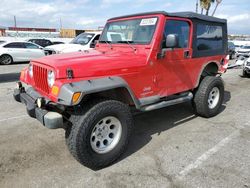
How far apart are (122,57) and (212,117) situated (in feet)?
9.10

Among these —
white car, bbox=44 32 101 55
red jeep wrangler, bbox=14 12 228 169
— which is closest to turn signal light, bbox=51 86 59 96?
red jeep wrangler, bbox=14 12 228 169

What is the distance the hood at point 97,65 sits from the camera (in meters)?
3.14

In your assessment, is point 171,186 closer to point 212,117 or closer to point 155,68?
point 155,68

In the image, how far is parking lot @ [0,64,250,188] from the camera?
10.1ft

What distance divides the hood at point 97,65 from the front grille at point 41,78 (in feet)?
0.35

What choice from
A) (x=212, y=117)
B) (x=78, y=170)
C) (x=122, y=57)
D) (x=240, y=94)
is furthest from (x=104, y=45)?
(x=240, y=94)

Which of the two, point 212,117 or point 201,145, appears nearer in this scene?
point 201,145

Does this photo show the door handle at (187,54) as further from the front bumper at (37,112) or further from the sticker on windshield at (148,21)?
the front bumper at (37,112)

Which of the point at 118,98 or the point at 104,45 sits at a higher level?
the point at 104,45

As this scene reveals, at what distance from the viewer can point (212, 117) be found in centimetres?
538

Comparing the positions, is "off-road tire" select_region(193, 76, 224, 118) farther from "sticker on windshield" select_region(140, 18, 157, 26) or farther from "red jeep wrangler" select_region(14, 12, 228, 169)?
"sticker on windshield" select_region(140, 18, 157, 26)

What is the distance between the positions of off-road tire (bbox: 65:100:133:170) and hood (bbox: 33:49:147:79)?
1.35 ft

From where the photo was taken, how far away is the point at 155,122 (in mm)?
5074

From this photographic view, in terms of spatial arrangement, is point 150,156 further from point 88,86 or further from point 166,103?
point 88,86
